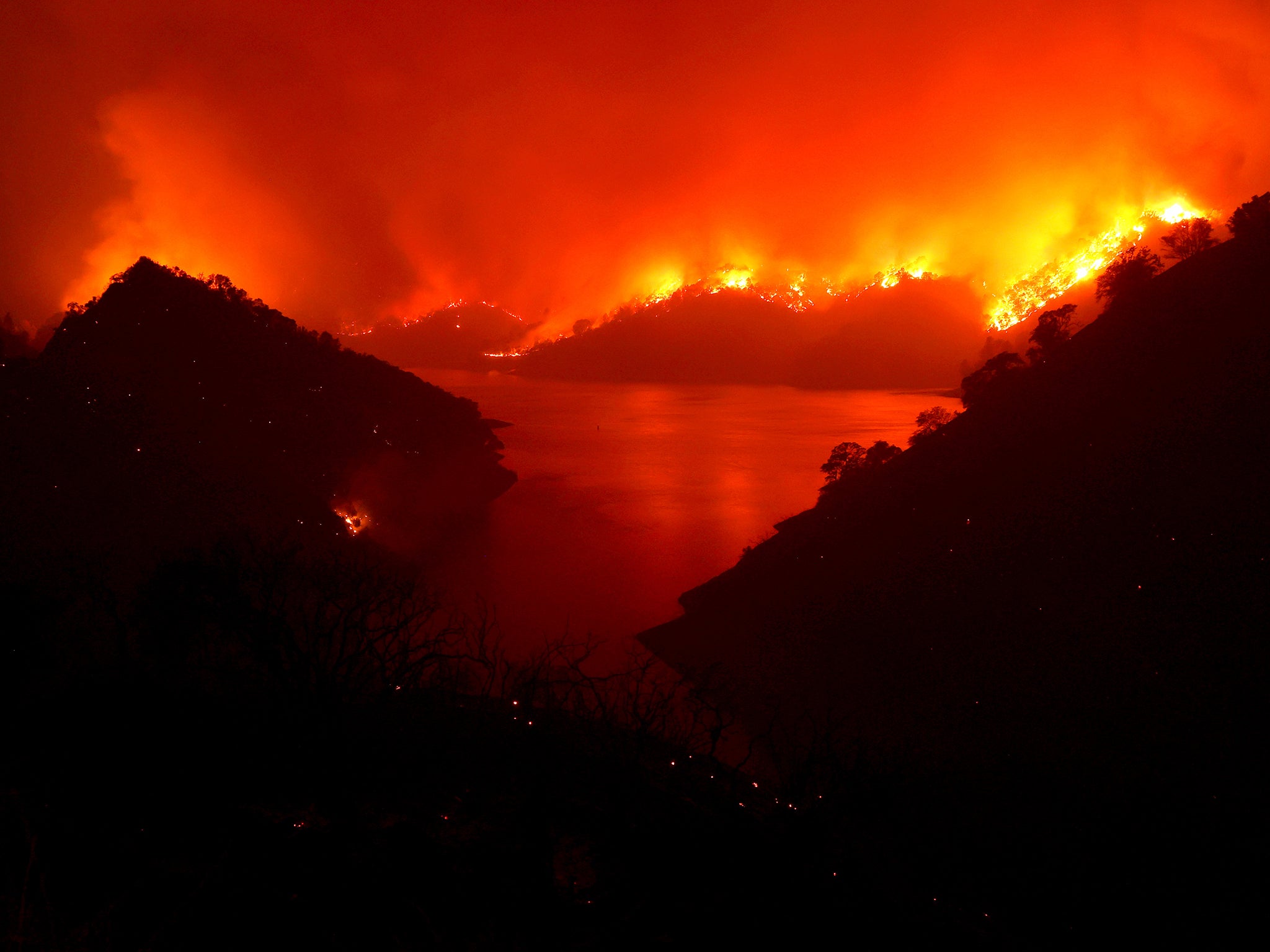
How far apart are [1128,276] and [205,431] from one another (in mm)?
28381

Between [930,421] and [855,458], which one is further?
[930,421]

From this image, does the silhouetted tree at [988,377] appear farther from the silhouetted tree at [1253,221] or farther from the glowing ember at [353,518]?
the glowing ember at [353,518]

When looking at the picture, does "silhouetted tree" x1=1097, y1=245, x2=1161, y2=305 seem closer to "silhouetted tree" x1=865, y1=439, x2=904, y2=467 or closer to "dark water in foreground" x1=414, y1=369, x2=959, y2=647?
"silhouetted tree" x1=865, y1=439, x2=904, y2=467

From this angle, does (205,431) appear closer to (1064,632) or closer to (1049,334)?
(1064,632)

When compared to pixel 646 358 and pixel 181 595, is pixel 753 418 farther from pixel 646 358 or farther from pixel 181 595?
pixel 646 358

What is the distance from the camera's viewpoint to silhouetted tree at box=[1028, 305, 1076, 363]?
21.0 metres

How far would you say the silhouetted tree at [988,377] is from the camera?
21.2 metres

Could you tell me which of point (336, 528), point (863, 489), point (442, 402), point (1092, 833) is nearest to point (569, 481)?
point (442, 402)

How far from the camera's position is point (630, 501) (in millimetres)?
38625

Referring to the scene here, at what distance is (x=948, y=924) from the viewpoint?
602 cm

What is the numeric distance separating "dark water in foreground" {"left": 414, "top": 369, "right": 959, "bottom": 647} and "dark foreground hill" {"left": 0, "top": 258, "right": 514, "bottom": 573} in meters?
4.37

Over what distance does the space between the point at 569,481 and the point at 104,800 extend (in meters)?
36.6

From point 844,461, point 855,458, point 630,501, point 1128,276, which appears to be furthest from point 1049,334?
point 630,501

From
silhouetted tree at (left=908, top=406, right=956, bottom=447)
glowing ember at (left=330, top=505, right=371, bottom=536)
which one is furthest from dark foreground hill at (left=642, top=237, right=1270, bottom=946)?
glowing ember at (left=330, top=505, right=371, bottom=536)
